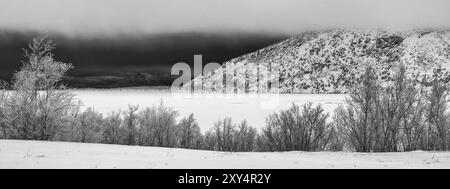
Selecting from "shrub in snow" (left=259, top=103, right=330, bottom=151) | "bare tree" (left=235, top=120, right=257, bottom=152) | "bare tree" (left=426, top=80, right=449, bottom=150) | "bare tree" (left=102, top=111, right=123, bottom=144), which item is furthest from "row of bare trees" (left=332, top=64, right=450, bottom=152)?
"bare tree" (left=102, top=111, right=123, bottom=144)

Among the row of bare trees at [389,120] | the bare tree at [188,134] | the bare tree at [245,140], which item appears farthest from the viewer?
the bare tree at [188,134]

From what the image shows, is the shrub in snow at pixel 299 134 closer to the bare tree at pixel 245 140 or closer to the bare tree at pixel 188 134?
the bare tree at pixel 245 140

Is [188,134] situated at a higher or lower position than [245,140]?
higher

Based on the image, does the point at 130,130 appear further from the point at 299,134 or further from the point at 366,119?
the point at 366,119

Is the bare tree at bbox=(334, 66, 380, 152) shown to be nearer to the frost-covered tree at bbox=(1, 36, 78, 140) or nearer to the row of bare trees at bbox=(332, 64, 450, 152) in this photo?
the row of bare trees at bbox=(332, 64, 450, 152)

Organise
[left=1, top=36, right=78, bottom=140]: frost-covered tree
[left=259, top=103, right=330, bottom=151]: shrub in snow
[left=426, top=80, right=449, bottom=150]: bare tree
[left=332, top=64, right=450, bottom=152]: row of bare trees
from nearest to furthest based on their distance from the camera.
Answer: [left=1, top=36, right=78, bottom=140]: frost-covered tree → [left=332, top=64, right=450, bottom=152]: row of bare trees → [left=426, top=80, right=449, bottom=150]: bare tree → [left=259, top=103, right=330, bottom=151]: shrub in snow

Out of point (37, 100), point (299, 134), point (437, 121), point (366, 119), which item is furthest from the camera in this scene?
point (299, 134)

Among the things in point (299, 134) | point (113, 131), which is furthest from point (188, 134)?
point (299, 134)

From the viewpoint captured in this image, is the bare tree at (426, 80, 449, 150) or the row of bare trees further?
the bare tree at (426, 80, 449, 150)

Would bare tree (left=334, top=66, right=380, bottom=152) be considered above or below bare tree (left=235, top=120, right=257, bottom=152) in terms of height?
above

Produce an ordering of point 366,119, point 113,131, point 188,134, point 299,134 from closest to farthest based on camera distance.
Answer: point 366,119, point 299,134, point 113,131, point 188,134

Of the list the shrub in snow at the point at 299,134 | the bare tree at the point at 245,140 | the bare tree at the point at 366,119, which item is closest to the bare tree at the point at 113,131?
the bare tree at the point at 245,140

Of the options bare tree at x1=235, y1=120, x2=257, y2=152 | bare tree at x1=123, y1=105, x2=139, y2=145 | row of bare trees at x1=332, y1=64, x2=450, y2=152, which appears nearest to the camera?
row of bare trees at x1=332, y1=64, x2=450, y2=152
